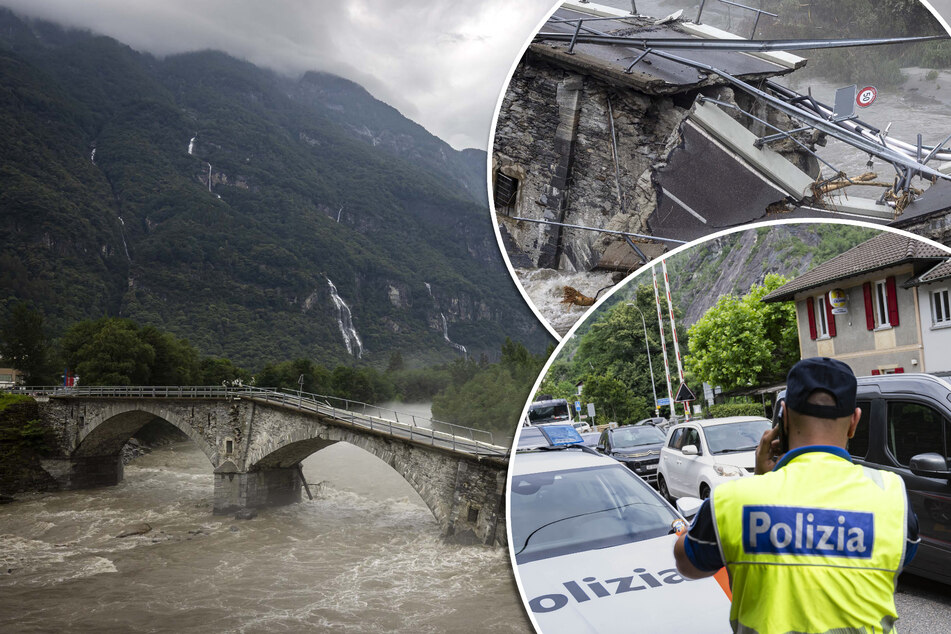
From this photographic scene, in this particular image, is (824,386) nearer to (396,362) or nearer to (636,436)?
(636,436)

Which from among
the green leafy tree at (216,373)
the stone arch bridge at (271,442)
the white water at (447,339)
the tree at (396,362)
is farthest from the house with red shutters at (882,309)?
the white water at (447,339)

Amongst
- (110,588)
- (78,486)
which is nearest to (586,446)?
(110,588)

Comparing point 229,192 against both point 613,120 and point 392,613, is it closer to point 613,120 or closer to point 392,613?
point 392,613

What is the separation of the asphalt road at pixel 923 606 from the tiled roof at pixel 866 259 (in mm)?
550

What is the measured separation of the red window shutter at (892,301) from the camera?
107cm

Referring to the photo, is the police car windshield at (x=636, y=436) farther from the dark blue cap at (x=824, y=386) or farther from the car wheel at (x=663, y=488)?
the dark blue cap at (x=824, y=386)

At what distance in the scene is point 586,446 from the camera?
1.45 meters

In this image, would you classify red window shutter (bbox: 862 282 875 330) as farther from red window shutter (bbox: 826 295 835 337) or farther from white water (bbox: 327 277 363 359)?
white water (bbox: 327 277 363 359)

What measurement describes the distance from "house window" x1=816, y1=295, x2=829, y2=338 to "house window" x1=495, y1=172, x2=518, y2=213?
2.52 feet

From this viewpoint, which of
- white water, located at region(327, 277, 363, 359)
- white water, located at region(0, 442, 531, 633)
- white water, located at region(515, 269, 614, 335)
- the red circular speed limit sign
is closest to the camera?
the red circular speed limit sign

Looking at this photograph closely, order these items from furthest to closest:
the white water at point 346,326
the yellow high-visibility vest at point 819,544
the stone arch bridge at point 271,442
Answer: the white water at point 346,326
the stone arch bridge at point 271,442
the yellow high-visibility vest at point 819,544

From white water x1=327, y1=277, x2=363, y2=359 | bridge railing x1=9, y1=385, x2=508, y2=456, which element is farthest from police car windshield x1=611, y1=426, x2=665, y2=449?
white water x1=327, y1=277, x2=363, y2=359

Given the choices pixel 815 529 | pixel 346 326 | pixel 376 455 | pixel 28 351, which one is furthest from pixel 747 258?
pixel 346 326

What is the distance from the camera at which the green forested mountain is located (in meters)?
84.5
